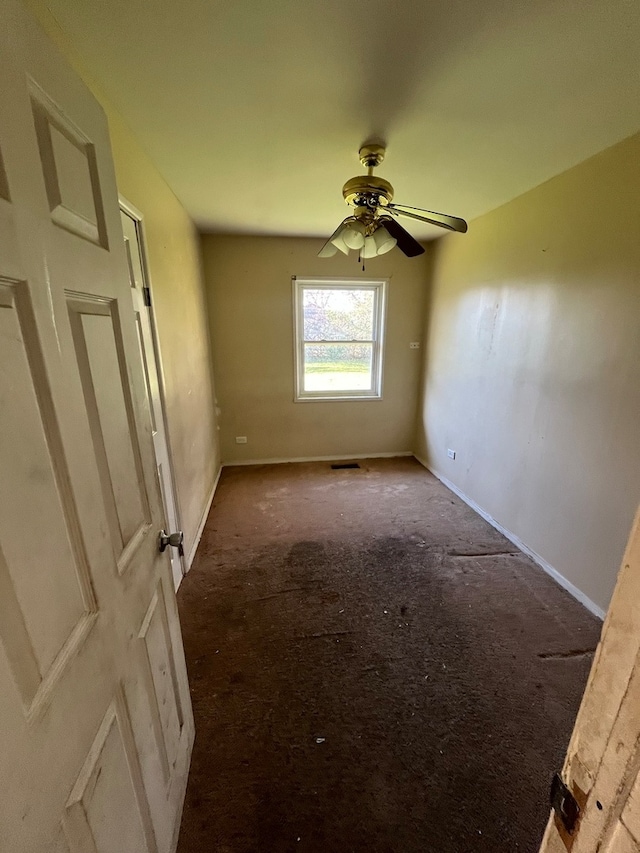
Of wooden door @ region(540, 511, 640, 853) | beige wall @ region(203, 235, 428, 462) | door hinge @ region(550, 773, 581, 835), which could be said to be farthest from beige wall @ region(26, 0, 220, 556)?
door hinge @ region(550, 773, 581, 835)

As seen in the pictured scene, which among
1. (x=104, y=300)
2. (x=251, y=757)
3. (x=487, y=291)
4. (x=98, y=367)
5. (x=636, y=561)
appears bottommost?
(x=251, y=757)

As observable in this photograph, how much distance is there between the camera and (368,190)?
5.84 ft

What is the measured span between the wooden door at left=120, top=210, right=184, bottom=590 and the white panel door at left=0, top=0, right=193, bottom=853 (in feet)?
2.81

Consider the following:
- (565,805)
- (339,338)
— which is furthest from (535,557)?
(339,338)

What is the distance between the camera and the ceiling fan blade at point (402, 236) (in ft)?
6.21

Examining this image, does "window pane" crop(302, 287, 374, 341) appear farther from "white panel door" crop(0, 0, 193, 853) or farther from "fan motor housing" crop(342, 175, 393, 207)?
"white panel door" crop(0, 0, 193, 853)

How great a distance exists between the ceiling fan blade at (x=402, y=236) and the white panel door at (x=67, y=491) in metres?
1.45

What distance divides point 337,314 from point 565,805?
391 centimetres

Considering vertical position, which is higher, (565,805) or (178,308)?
(178,308)

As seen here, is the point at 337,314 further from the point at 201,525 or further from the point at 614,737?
the point at 614,737

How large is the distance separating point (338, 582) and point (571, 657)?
49.5 inches

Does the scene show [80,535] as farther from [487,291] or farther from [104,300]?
[487,291]

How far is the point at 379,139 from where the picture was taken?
1702mm

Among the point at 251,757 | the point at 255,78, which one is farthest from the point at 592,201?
the point at 251,757
